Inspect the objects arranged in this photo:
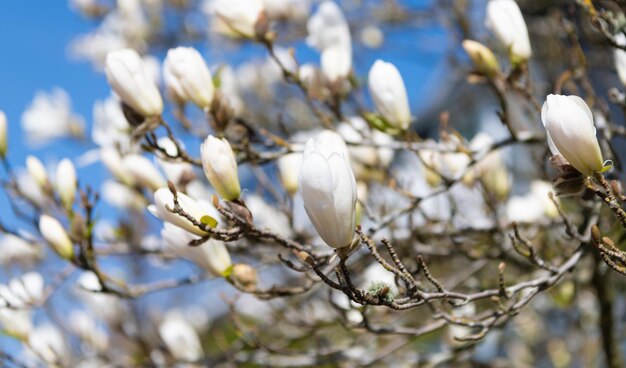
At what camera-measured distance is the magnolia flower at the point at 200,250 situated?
100 cm

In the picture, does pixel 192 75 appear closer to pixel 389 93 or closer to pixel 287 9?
pixel 389 93

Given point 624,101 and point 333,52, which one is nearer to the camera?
point 624,101

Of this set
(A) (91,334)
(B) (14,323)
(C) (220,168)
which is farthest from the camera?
(A) (91,334)

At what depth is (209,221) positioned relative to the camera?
94 cm

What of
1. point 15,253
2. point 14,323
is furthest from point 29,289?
point 15,253

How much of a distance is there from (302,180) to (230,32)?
779 millimetres

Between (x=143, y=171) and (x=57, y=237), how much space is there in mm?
205

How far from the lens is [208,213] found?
3.17 feet

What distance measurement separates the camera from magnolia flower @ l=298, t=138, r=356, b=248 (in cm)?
76

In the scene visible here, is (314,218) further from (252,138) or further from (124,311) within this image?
(124,311)

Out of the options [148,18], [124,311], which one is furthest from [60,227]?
[148,18]

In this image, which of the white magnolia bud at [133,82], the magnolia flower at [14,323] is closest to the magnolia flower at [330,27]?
the white magnolia bud at [133,82]

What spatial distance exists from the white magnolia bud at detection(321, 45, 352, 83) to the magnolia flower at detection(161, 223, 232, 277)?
1.66 feet

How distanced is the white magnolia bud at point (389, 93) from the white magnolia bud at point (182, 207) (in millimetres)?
423
